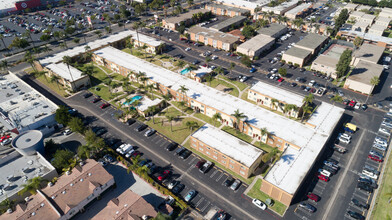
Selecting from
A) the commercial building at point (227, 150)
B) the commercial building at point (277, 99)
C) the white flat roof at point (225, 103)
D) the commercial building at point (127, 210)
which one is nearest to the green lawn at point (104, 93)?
the white flat roof at point (225, 103)

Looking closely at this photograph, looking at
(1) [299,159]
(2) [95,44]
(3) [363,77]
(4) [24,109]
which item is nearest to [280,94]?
(1) [299,159]

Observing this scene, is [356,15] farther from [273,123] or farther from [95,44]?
[95,44]

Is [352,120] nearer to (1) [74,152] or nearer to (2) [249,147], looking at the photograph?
(2) [249,147]

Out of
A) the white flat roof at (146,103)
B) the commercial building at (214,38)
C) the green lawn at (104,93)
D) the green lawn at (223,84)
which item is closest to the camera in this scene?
the white flat roof at (146,103)

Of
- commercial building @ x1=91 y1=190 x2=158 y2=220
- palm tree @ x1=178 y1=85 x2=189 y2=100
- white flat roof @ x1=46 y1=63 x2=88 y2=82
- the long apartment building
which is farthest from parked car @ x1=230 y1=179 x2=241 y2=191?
white flat roof @ x1=46 y1=63 x2=88 y2=82

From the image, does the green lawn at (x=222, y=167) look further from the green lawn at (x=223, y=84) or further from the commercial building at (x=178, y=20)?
the commercial building at (x=178, y=20)

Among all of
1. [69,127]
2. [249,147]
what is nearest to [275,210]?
[249,147]

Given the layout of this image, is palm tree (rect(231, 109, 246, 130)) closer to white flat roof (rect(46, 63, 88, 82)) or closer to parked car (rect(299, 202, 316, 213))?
parked car (rect(299, 202, 316, 213))
